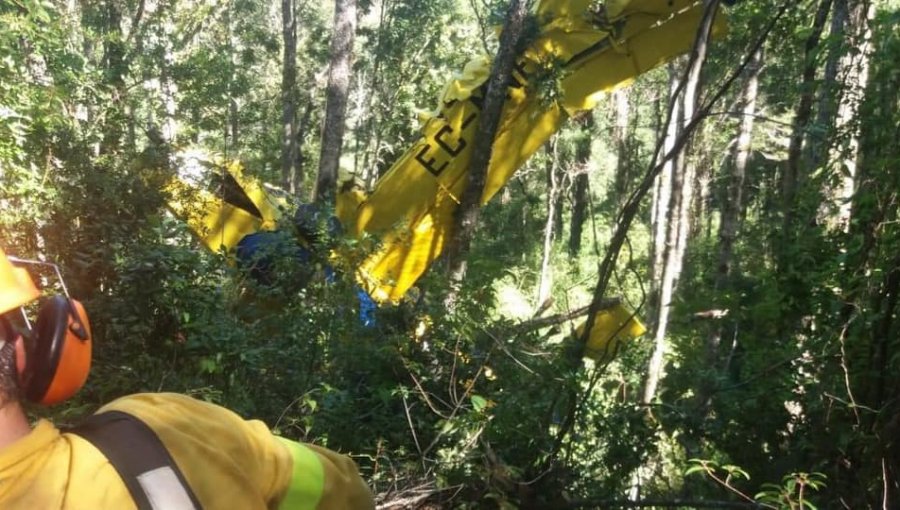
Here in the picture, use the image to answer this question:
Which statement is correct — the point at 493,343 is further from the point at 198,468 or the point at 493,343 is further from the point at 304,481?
the point at 198,468

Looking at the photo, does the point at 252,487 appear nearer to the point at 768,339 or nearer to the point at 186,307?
the point at 186,307

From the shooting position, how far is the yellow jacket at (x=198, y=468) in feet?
3.42

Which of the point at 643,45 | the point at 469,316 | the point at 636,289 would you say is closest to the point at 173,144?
the point at 469,316

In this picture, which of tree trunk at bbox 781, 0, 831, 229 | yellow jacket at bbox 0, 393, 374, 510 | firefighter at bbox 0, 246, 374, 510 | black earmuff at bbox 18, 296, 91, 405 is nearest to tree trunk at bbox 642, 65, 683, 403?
tree trunk at bbox 781, 0, 831, 229

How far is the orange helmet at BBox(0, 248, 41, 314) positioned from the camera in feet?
3.64

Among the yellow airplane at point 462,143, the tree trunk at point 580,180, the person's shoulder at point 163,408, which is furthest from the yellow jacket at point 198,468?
the tree trunk at point 580,180

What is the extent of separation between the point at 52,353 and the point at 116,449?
26 centimetres

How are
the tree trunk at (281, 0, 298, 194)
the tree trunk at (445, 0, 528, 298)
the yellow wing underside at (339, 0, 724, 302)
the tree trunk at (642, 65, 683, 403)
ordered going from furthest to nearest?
the tree trunk at (281, 0, 298, 194) < the tree trunk at (642, 65, 683, 403) < the tree trunk at (445, 0, 528, 298) < the yellow wing underside at (339, 0, 724, 302)

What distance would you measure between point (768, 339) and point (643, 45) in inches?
97.3

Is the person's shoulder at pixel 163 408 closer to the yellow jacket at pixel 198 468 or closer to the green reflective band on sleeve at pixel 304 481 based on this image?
the yellow jacket at pixel 198 468

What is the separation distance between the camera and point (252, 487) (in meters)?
1.23

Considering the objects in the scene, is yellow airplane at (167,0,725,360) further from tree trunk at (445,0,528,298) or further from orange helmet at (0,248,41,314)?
orange helmet at (0,248,41,314)

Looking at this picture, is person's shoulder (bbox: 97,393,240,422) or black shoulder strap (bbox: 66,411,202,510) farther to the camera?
person's shoulder (bbox: 97,393,240,422)

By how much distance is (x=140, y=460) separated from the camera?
1.08m
